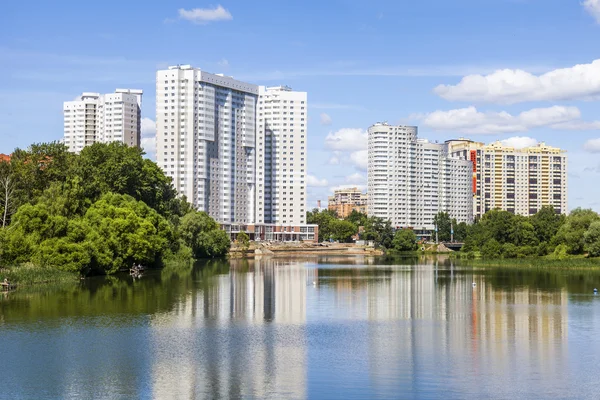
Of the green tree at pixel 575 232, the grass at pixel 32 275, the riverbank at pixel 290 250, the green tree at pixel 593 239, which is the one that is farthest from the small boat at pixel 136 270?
the riverbank at pixel 290 250

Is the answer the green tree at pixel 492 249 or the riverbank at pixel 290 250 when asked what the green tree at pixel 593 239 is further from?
the riverbank at pixel 290 250

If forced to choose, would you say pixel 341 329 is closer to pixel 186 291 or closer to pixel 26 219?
pixel 186 291

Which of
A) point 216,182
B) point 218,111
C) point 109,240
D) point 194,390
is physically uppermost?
point 218,111

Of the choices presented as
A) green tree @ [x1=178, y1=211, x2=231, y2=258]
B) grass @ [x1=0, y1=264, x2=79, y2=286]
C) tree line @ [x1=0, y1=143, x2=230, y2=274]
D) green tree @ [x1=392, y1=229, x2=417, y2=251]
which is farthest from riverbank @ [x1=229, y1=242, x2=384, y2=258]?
grass @ [x1=0, y1=264, x2=79, y2=286]

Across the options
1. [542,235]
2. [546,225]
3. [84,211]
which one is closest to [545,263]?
[542,235]

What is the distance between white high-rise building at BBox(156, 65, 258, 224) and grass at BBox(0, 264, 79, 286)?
110150 mm

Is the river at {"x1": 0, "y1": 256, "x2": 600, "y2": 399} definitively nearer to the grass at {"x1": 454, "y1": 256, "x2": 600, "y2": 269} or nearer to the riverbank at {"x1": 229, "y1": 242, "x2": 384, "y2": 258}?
the grass at {"x1": 454, "y1": 256, "x2": 600, "y2": 269}

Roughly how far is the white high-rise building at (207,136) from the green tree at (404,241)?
132ft

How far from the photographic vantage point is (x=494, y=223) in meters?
129

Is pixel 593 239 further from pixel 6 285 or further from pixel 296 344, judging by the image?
pixel 296 344

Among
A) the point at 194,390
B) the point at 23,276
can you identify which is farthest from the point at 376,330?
the point at 23,276

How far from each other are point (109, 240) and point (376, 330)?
1676 inches

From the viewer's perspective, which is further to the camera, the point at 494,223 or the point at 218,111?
the point at 218,111

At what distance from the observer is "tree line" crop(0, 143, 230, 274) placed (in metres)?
68.4
